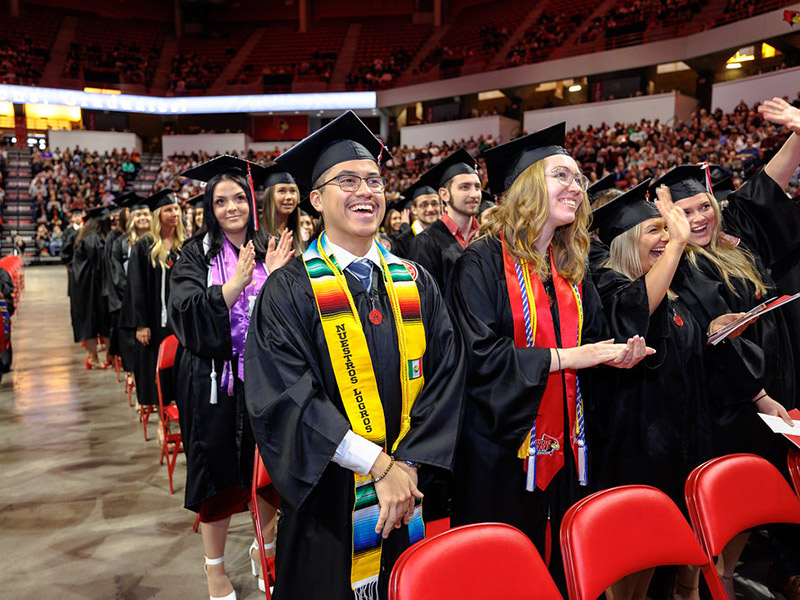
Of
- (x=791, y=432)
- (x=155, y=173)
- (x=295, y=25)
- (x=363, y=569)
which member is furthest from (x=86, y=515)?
(x=295, y=25)

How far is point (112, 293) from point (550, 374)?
20.4 feet

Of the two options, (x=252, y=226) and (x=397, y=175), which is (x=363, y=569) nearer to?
(x=252, y=226)

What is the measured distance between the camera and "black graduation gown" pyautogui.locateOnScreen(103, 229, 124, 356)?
7160 mm

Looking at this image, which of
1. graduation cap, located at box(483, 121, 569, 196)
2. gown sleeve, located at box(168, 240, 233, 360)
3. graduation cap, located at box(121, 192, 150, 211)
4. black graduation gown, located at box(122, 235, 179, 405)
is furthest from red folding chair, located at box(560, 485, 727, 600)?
graduation cap, located at box(121, 192, 150, 211)

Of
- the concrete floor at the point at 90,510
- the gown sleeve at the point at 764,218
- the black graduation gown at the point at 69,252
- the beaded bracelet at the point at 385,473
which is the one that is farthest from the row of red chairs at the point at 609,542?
the black graduation gown at the point at 69,252

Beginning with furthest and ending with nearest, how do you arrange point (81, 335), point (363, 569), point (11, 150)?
point (11, 150), point (81, 335), point (363, 569)

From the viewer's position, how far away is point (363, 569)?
2.00 m


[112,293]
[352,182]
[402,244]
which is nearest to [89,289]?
[112,293]

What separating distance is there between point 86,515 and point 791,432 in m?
4.01

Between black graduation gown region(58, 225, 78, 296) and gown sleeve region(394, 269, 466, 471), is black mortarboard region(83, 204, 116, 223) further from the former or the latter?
gown sleeve region(394, 269, 466, 471)

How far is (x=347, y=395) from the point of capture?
6.45 ft

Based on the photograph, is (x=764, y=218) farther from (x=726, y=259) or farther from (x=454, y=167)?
(x=454, y=167)

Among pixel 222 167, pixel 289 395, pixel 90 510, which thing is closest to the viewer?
pixel 289 395

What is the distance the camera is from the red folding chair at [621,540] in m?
1.71
